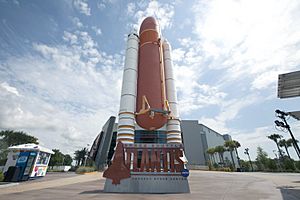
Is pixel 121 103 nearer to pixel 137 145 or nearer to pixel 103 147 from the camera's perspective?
pixel 137 145

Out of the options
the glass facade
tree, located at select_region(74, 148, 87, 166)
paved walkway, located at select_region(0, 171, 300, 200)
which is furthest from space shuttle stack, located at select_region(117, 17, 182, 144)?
tree, located at select_region(74, 148, 87, 166)

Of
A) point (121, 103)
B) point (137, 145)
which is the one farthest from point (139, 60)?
point (137, 145)

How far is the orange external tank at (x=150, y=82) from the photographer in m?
14.8

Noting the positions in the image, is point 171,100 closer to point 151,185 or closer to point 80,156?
point 151,185

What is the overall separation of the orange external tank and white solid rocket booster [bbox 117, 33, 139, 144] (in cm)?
62

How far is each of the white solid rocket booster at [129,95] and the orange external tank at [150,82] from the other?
24.6 inches

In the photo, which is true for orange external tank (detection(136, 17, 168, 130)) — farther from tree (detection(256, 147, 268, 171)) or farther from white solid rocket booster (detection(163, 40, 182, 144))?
tree (detection(256, 147, 268, 171))

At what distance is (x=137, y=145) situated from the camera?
480 inches

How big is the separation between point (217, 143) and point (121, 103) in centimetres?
6540

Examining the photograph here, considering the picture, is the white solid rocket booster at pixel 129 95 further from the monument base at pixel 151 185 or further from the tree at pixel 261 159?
the tree at pixel 261 159

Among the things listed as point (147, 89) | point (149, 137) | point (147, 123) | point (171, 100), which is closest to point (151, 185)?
point (147, 123)

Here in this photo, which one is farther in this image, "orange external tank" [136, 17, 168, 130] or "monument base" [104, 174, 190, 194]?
"orange external tank" [136, 17, 168, 130]

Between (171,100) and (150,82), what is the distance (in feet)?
10.3

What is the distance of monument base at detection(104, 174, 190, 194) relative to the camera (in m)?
10.5
